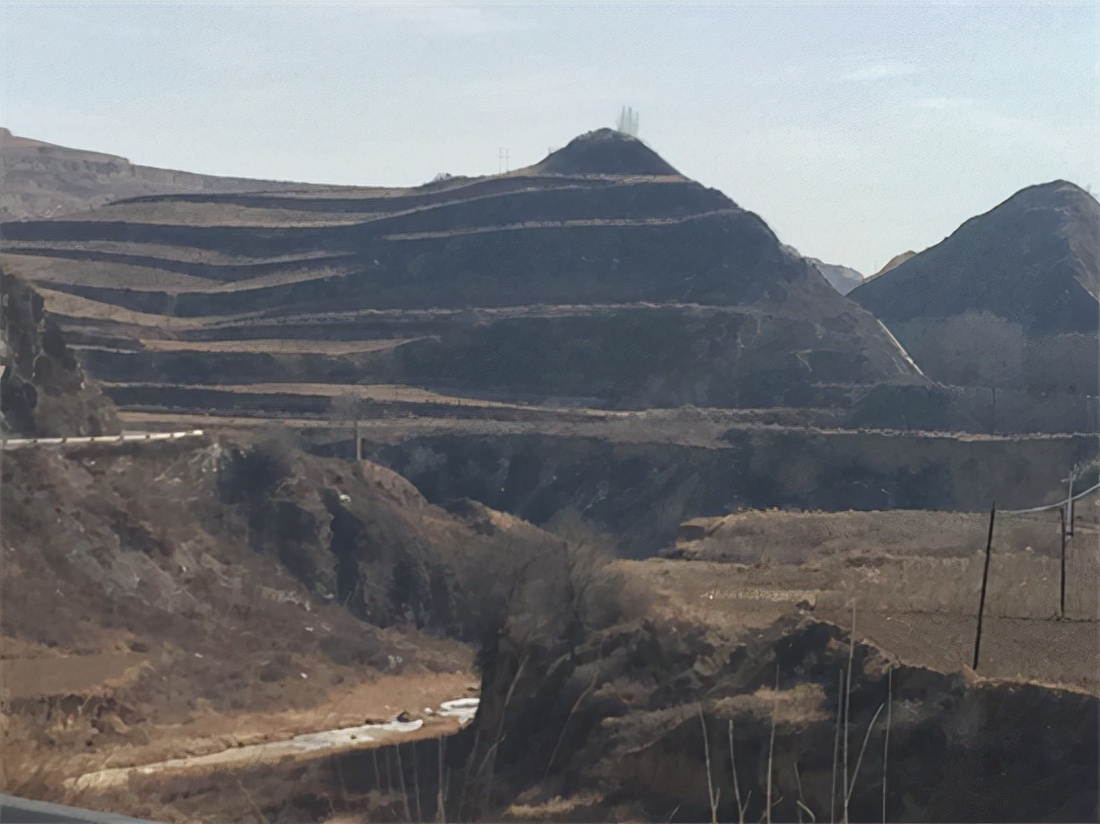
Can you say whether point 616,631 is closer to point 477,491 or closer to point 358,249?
point 477,491

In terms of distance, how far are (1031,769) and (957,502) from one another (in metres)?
42.6

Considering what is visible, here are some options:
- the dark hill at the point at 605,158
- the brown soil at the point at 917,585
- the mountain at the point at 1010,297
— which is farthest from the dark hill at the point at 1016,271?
the brown soil at the point at 917,585

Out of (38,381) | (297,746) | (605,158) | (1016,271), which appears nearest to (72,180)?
(605,158)

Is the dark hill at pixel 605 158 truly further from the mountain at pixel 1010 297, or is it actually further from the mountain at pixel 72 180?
the mountain at pixel 72 180

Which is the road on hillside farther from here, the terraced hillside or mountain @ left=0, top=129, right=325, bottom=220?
mountain @ left=0, top=129, right=325, bottom=220

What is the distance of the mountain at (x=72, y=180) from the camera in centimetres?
13775

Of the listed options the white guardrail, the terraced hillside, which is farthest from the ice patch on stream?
the terraced hillside

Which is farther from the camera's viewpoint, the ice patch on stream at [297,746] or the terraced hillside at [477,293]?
the terraced hillside at [477,293]

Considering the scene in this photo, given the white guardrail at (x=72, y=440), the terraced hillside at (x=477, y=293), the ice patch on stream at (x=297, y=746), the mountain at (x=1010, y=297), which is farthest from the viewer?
the mountain at (x=1010, y=297)

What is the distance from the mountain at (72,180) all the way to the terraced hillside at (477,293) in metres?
41.5

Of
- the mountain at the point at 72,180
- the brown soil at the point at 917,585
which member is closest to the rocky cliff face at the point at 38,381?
the brown soil at the point at 917,585

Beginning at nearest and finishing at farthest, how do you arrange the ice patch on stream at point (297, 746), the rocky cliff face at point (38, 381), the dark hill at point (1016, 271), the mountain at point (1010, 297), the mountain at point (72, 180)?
the ice patch on stream at point (297, 746)
the rocky cliff face at point (38, 381)
the mountain at point (1010, 297)
the dark hill at point (1016, 271)
the mountain at point (72, 180)

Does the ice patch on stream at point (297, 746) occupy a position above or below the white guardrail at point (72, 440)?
below

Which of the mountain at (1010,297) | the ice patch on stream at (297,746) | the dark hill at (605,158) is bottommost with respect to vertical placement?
the ice patch on stream at (297,746)
